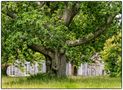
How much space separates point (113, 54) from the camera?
2709cm

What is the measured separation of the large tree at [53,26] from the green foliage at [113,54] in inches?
21.9

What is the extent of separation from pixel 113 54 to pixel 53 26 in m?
6.57

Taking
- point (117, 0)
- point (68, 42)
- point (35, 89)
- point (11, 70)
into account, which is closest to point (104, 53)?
point (68, 42)

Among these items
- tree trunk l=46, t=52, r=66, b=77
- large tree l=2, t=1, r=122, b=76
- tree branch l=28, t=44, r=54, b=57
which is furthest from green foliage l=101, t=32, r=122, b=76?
tree branch l=28, t=44, r=54, b=57

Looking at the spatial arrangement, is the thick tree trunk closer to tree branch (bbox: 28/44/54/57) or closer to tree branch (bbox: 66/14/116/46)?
tree branch (bbox: 28/44/54/57)

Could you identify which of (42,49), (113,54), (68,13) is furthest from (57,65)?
(113,54)

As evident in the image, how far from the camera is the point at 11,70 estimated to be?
46.2m

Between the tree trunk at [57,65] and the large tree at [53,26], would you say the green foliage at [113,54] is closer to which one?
the large tree at [53,26]

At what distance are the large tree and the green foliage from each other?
56cm

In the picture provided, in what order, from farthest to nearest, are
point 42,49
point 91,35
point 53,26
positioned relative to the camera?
1. point 91,35
2. point 42,49
3. point 53,26

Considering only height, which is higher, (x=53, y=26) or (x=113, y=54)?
(x=53, y=26)

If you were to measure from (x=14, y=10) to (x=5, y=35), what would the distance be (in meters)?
1.62

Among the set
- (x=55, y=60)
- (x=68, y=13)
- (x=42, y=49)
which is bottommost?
(x=55, y=60)

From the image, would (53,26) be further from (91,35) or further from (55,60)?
(91,35)
